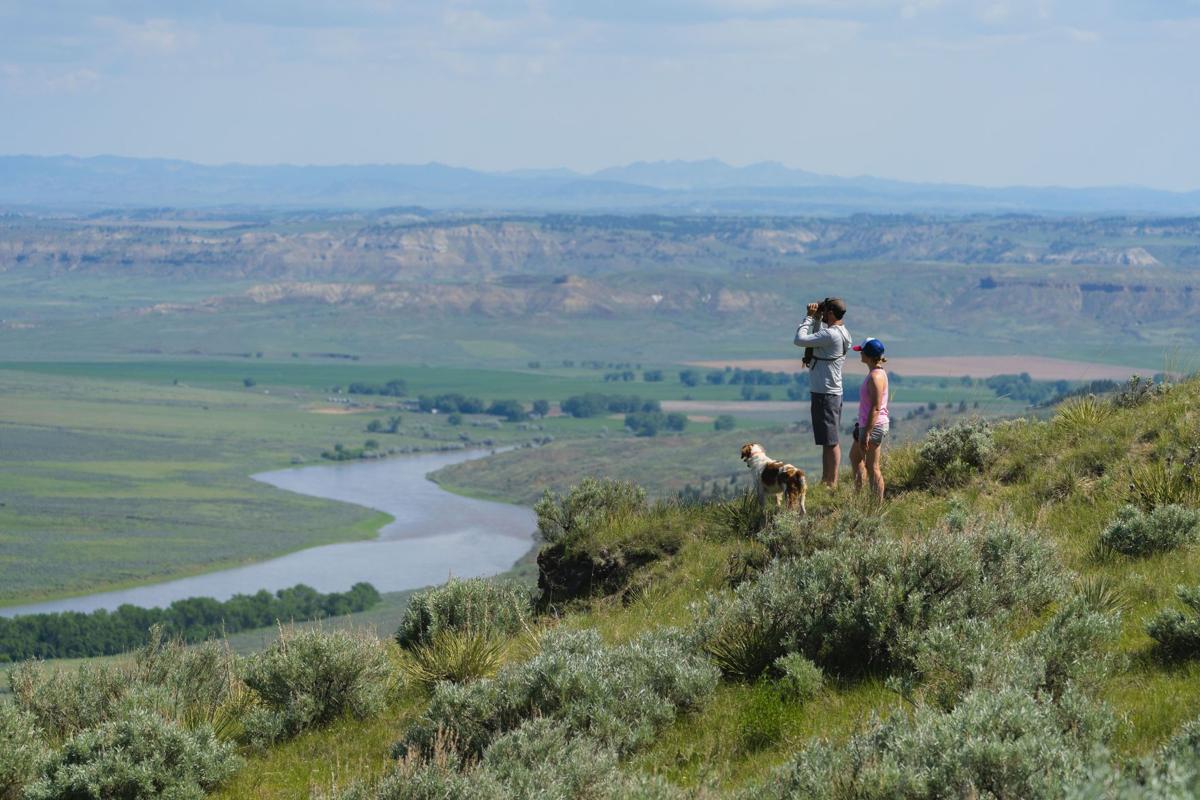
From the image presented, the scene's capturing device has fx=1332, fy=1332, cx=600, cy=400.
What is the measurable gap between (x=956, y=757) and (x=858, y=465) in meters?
7.27

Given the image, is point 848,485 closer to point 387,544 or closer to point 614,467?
point 387,544

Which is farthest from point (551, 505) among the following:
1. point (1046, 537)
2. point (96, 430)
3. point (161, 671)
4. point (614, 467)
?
point (96, 430)

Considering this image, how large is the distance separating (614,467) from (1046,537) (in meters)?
107

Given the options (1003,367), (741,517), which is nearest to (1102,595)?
(741,517)

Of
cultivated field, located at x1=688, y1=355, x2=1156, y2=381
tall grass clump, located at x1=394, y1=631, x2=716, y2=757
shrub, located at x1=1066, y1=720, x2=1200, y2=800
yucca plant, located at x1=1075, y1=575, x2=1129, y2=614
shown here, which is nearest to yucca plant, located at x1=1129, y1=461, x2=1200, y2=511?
yucca plant, located at x1=1075, y1=575, x2=1129, y2=614

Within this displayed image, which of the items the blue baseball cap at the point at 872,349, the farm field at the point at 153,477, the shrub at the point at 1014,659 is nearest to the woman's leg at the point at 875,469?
the blue baseball cap at the point at 872,349

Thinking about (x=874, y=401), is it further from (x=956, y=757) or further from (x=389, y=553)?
(x=389, y=553)

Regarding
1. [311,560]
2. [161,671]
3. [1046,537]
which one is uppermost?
[1046,537]

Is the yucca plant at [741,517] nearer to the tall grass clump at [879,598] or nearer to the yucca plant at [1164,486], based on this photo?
the tall grass clump at [879,598]

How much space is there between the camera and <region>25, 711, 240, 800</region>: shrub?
8172 mm

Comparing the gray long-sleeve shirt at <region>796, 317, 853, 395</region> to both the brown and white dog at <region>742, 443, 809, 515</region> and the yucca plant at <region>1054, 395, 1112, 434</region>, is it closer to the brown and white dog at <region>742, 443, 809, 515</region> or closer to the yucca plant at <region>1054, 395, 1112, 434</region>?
the brown and white dog at <region>742, 443, 809, 515</region>

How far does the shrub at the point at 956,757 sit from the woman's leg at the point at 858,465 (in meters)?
5.84

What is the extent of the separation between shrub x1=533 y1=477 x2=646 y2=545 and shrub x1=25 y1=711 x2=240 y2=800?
615 cm

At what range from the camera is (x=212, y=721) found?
393 inches
